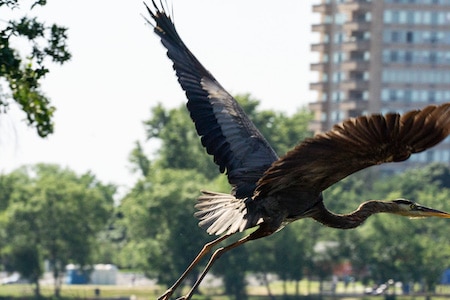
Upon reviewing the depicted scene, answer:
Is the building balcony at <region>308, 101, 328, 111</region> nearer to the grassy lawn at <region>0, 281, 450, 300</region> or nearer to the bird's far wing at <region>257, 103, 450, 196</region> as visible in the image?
the grassy lawn at <region>0, 281, 450, 300</region>

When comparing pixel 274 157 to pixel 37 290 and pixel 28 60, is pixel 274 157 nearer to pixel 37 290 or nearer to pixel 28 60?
pixel 28 60

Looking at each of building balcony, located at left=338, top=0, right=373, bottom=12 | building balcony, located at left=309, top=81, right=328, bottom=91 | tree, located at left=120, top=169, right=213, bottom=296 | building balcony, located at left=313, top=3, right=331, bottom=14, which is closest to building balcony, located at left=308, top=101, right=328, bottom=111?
building balcony, located at left=309, top=81, right=328, bottom=91

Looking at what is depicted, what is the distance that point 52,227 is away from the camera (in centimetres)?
8275

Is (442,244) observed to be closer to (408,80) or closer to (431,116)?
(408,80)

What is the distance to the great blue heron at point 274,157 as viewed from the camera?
43.8ft

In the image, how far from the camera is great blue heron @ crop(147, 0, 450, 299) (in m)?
13.3

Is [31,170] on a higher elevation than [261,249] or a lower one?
higher

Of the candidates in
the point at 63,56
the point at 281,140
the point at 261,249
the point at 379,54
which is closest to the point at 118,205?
the point at 281,140

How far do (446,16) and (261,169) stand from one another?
124 m

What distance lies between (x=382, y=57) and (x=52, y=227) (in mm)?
58469

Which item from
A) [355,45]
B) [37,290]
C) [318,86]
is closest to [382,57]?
[355,45]

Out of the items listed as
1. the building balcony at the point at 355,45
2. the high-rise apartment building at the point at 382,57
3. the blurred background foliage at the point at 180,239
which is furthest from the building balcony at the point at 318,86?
the blurred background foliage at the point at 180,239

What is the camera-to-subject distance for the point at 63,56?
20.5 meters

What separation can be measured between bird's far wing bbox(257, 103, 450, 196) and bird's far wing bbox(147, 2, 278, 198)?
93cm
